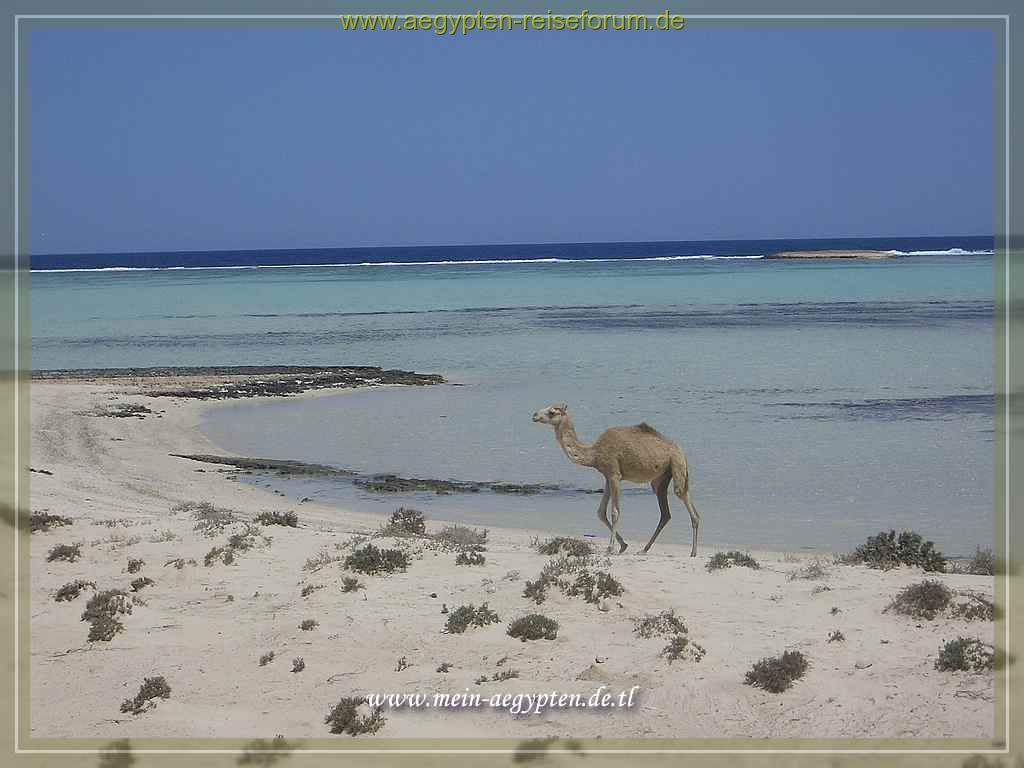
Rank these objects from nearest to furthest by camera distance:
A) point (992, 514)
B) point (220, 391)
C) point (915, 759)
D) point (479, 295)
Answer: point (915, 759) < point (992, 514) < point (220, 391) < point (479, 295)

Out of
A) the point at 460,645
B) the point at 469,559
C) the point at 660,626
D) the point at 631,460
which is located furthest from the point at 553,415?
the point at 460,645

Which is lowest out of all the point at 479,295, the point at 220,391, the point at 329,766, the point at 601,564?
the point at 329,766

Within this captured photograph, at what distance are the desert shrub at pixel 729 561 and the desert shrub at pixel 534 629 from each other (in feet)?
7.48

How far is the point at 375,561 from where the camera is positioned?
952 centimetres

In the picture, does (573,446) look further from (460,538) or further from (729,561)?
(729,561)

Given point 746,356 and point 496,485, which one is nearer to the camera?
point 496,485

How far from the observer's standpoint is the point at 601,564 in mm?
9789

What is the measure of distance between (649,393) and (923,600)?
49.3 ft

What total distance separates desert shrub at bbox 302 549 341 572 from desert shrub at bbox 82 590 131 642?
5.04 feet

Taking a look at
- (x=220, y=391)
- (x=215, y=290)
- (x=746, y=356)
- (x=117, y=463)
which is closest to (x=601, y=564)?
(x=117, y=463)

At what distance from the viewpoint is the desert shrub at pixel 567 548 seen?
1028 centimetres

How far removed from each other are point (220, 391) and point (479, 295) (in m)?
42.4

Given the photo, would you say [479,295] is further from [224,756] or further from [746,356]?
[224,756]

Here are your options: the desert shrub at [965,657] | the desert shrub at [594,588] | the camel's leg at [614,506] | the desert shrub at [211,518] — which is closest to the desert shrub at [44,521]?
the desert shrub at [211,518]
